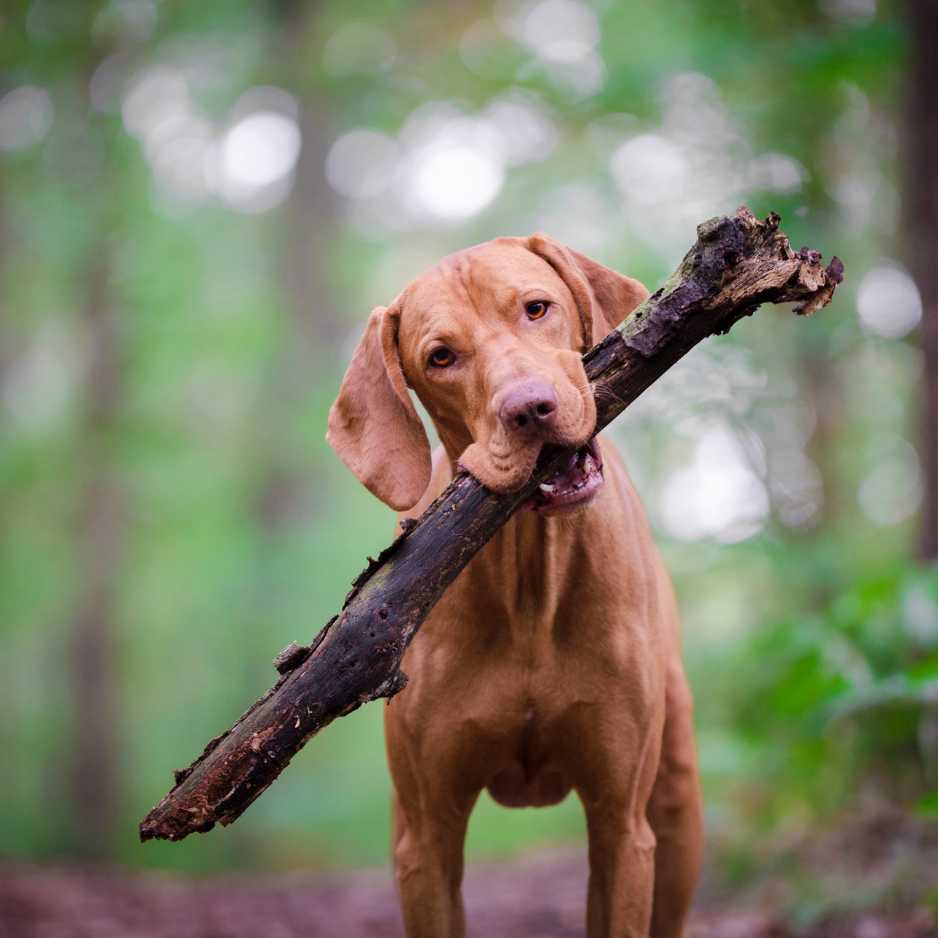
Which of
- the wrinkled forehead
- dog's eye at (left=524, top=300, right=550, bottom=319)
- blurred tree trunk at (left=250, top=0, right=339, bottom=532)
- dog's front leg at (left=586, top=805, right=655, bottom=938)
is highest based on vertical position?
blurred tree trunk at (left=250, top=0, right=339, bottom=532)

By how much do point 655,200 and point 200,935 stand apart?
21.9 feet

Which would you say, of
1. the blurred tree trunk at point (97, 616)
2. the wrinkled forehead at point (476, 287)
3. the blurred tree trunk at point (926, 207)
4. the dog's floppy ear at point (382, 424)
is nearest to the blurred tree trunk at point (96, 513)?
the blurred tree trunk at point (97, 616)

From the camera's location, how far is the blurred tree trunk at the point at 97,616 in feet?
39.5

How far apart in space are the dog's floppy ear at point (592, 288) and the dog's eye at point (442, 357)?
0.51 metres

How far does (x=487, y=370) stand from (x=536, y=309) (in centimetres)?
35

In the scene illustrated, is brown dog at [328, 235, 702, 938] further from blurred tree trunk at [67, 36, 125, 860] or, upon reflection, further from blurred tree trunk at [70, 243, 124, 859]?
blurred tree trunk at [70, 243, 124, 859]

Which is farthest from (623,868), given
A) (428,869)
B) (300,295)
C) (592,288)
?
(300,295)

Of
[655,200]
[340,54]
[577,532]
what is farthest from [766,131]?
[340,54]

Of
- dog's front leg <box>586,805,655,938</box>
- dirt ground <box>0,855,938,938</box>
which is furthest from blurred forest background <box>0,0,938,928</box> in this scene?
dog's front leg <box>586,805,655,938</box>

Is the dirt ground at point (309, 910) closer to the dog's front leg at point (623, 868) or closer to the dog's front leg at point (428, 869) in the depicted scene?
the dog's front leg at point (623, 868)

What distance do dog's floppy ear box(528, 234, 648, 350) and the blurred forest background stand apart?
2553 millimetres

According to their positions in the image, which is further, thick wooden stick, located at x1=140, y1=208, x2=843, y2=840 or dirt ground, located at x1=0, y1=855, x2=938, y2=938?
dirt ground, located at x1=0, y1=855, x2=938, y2=938

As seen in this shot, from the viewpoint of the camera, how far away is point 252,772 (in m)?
2.59

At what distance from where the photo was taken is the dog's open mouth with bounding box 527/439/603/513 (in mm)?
3008
